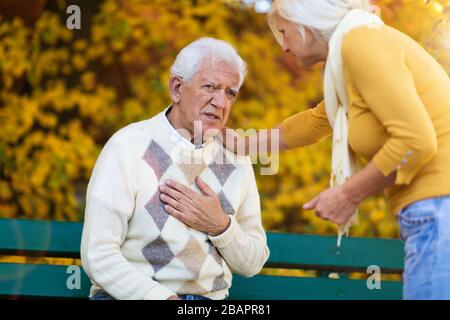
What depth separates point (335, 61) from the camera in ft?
7.85

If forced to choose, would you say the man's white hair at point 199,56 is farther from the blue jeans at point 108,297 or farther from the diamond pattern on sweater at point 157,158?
the blue jeans at point 108,297

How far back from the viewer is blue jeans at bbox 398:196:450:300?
7.43ft

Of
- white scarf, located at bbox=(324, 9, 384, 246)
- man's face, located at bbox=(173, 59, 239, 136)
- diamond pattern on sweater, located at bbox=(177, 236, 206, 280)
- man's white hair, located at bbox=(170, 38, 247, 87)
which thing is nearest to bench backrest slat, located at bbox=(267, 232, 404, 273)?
diamond pattern on sweater, located at bbox=(177, 236, 206, 280)

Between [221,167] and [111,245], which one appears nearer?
[111,245]

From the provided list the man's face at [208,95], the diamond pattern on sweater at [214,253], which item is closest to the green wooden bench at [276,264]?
the diamond pattern on sweater at [214,253]

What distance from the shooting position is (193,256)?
291 centimetres

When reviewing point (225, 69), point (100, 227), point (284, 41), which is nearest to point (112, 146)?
point (100, 227)

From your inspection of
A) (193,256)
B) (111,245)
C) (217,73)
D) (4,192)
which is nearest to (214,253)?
(193,256)

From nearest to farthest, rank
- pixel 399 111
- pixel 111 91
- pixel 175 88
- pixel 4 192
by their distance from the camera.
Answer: pixel 399 111
pixel 175 88
pixel 4 192
pixel 111 91

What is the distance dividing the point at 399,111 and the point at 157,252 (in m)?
1.05

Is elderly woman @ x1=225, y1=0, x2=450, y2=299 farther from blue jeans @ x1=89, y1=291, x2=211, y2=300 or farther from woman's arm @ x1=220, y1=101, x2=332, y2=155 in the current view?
blue jeans @ x1=89, y1=291, x2=211, y2=300

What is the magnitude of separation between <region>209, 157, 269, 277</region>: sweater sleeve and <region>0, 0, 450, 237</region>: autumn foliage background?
1976 mm

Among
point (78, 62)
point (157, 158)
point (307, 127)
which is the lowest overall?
point (157, 158)

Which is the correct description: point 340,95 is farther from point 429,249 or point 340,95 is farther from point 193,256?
point 193,256
